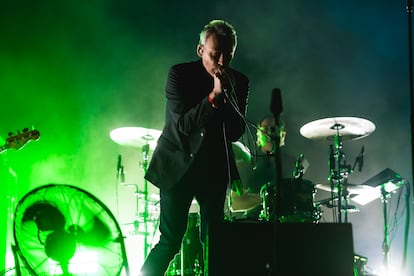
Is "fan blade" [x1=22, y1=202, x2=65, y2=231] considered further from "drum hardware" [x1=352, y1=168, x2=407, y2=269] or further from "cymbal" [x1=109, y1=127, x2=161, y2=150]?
"drum hardware" [x1=352, y1=168, x2=407, y2=269]

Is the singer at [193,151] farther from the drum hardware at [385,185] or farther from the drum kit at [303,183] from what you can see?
the drum hardware at [385,185]

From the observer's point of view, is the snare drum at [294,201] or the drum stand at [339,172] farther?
the drum stand at [339,172]

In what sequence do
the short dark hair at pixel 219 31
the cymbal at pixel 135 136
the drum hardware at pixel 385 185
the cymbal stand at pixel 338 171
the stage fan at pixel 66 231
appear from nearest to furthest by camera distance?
the stage fan at pixel 66 231 < the short dark hair at pixel 219 31 < the drum hardware at pixel 385 185 < the cymbal stand at pixel 338 171 < the cymbal at pixel 135 136

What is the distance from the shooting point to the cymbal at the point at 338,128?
4579mm

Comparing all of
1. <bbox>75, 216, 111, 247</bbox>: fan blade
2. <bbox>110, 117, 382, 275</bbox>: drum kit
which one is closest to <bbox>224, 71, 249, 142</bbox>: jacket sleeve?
<bbox>75, 216, 111, 247</bbox>: fan blade

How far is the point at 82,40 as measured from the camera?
18.4ft

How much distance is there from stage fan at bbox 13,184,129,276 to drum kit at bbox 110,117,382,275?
245 cm

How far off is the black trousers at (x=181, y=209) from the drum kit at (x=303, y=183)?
1.68m

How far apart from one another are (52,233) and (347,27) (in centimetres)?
489

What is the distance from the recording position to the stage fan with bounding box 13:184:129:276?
1.89 metres

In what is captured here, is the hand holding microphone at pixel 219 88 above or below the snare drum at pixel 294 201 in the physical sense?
above

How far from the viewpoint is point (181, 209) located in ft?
8.24

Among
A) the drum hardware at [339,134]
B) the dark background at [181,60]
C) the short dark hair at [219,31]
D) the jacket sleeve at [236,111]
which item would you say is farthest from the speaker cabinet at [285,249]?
the dark background at [181,60]

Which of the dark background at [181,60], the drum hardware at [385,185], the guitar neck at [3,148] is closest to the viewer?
the guitar neck at [3,148]
